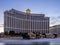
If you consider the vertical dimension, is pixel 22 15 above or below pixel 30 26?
above

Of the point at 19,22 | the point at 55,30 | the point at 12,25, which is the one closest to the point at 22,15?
the point at 19,22

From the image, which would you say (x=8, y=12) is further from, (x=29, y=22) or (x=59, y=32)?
(x=59, y=32)

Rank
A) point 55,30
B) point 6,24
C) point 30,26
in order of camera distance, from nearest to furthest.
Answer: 1. point 6,24
2. point 30,26
3. point 55,30

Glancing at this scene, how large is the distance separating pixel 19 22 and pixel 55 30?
83.8 feet

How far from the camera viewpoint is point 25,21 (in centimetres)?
10269

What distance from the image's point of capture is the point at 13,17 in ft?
301

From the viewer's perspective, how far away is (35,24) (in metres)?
101

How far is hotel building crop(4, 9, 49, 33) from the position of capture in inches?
3519

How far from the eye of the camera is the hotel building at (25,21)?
89375 millimetres

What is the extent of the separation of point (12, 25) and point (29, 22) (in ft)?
55.3

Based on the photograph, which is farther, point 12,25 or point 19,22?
point 19,22

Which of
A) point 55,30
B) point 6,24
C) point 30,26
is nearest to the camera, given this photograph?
point 6,24

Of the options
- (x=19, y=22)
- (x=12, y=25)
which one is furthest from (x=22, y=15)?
(x=12, y=25)

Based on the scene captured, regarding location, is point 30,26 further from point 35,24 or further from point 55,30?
point 55,30
